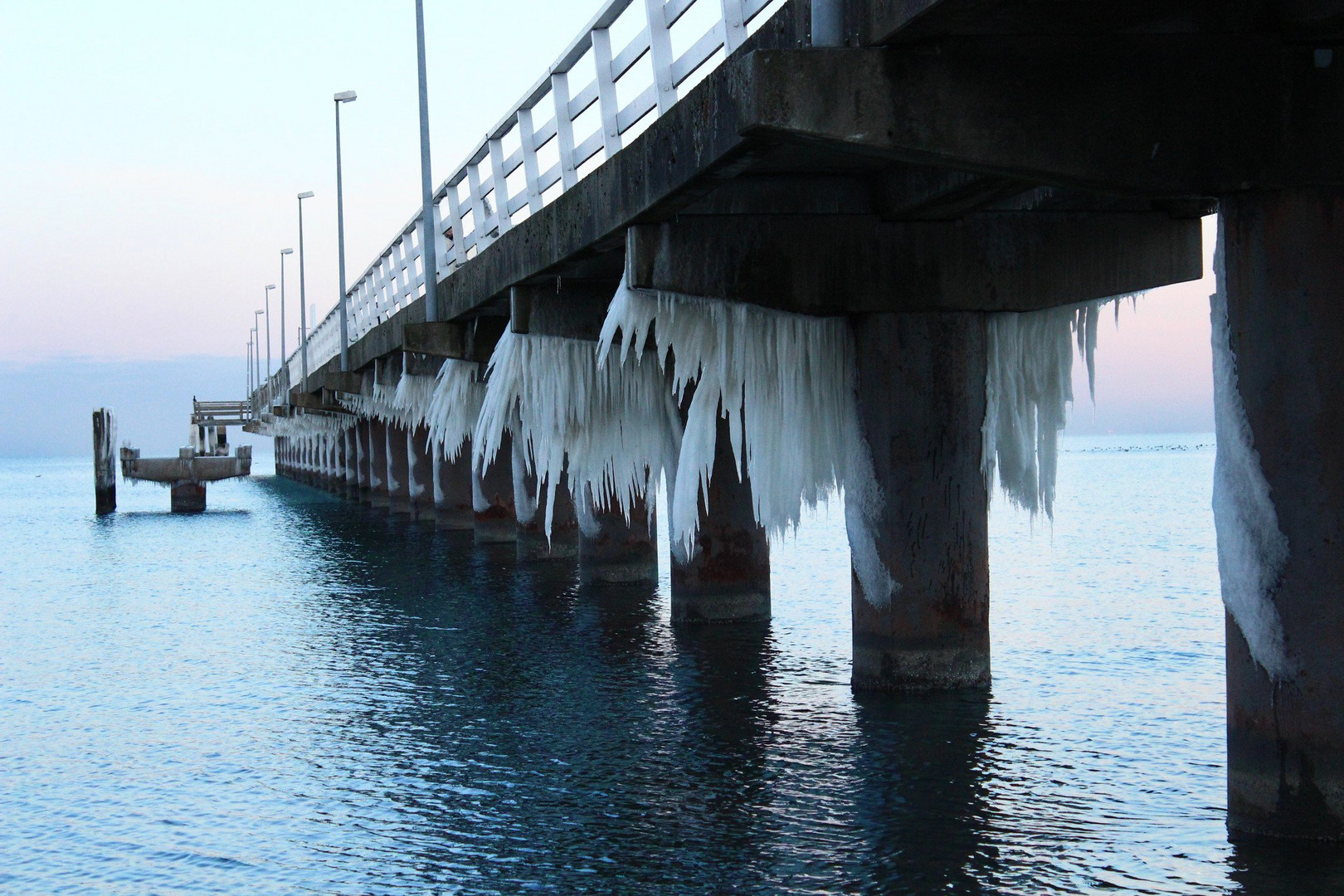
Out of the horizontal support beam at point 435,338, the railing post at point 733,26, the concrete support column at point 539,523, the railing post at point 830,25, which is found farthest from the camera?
the concrete support column at point 539,523

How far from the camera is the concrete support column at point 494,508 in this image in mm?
32906

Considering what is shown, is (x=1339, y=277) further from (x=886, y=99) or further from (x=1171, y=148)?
(x=886, y=99)

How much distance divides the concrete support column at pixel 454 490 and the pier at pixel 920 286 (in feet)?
48.1

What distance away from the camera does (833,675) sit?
14547 mm

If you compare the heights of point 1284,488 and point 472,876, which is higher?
point 1284,488

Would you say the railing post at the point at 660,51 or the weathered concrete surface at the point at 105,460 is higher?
the railing post at the point at 660,51

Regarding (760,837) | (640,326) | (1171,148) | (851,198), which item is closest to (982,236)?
(851,198)

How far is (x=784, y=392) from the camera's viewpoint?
12.8 meters

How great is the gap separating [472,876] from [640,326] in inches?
212

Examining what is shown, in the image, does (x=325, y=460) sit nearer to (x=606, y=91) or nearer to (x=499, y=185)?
(x=499, y=185)

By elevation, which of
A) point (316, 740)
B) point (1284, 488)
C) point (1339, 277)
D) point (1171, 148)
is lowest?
point (316, 740)

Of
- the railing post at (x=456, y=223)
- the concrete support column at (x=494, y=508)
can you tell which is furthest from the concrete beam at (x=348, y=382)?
the railing post at (x=456, y=223)

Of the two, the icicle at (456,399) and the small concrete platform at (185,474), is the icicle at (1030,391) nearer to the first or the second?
the icicle at (456,399)

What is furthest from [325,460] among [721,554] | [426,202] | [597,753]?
[597,753]
